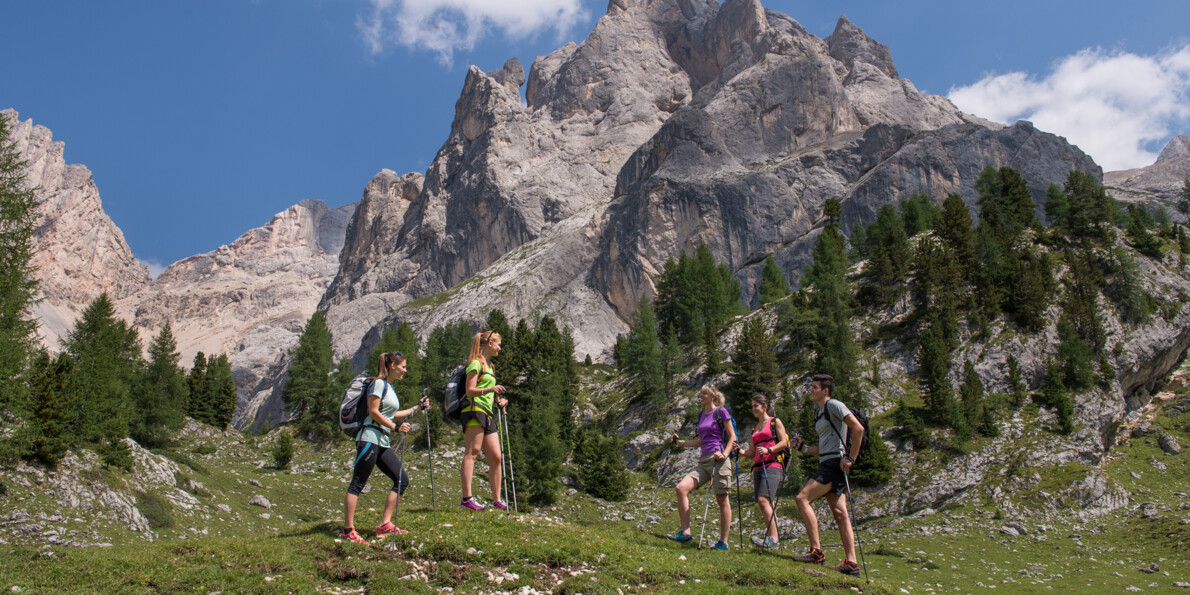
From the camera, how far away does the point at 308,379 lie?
6756 centimetres

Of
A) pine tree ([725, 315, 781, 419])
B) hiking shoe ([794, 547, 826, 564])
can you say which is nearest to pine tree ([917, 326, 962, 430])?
pine tree ([725, 315, 781, 419])

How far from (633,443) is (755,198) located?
109468mm

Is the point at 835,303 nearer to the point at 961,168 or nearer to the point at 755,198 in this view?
the point at 755,198

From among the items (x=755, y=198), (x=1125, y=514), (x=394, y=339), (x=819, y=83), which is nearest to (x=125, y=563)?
(x=1125, y=514)

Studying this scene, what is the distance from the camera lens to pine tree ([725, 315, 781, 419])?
2029 inches

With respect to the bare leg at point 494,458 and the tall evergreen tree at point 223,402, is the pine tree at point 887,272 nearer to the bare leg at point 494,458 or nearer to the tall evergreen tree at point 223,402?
the tall evergreen tree at point 223,402

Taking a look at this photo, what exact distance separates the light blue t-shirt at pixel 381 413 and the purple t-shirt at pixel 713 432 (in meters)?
6.51

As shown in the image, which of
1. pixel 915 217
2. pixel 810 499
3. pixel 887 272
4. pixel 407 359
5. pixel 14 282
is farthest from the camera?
pixel 915 217

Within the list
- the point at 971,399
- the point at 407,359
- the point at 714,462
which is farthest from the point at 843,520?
the point at 407,359

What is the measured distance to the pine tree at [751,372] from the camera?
51531 millimetres

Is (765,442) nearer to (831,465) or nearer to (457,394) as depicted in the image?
(831,465)

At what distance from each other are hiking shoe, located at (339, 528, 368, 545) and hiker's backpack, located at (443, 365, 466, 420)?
2.68 metres

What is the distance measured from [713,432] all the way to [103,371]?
45671mm

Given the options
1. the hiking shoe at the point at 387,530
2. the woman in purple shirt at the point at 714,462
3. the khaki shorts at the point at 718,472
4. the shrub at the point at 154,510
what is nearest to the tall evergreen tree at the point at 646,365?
the shrub at the point at 154,510
